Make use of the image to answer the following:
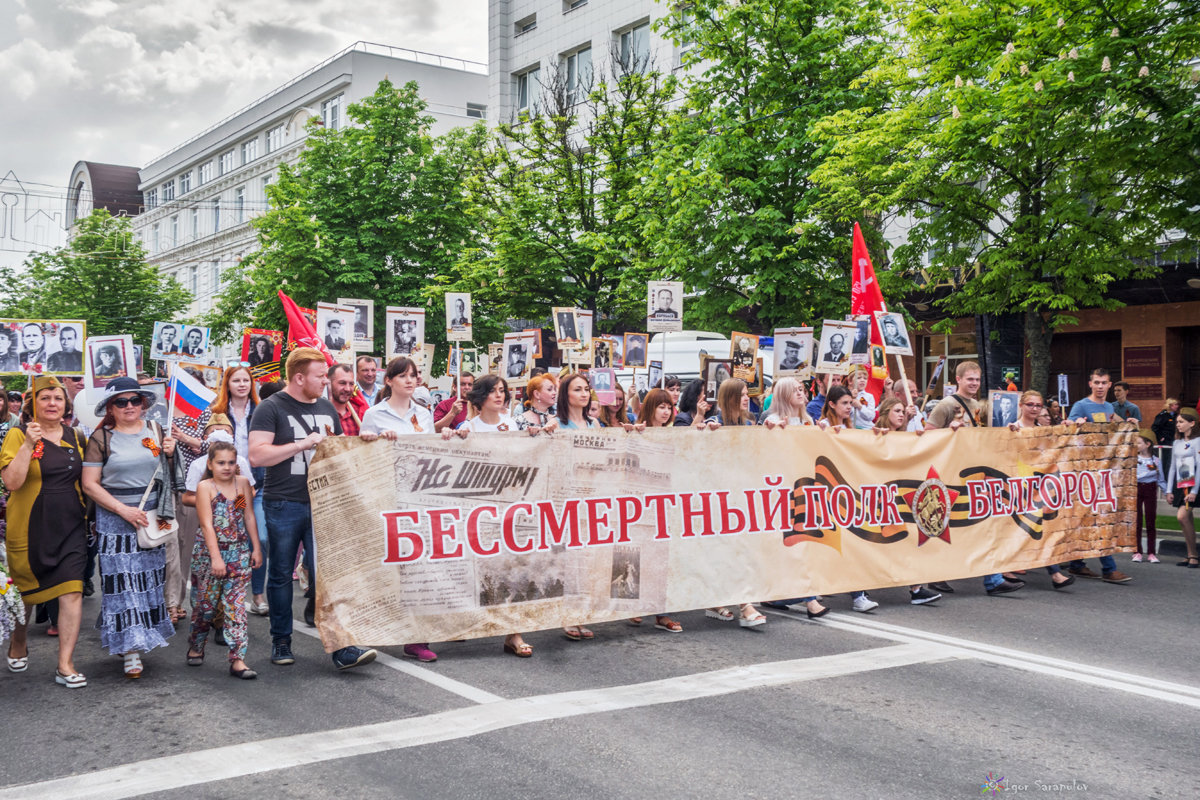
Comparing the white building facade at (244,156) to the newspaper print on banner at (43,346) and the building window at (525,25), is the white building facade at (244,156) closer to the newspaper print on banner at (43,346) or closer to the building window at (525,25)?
the building window at (525,25)

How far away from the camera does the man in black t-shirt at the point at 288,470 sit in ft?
20.7

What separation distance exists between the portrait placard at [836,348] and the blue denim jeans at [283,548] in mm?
7624

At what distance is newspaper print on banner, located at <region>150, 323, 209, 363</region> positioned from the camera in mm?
15148

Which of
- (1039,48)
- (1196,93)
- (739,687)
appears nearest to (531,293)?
(1039,48)

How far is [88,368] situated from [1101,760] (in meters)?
Answer: 11.0

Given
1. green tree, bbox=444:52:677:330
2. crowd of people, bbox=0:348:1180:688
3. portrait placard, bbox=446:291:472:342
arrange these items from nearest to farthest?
crowd of people, bbox=0:348:1180:688, portrait placard, bbox=446:291:472:342, green tree, bbox=444:52:677:330

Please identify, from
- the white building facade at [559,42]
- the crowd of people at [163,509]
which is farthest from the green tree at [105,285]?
the crowd of people at [163,509]

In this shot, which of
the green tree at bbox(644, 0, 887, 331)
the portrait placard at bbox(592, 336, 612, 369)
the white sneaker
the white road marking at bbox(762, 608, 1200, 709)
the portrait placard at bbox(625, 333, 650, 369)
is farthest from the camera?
the green tree at bbox(644, 0, 887, 331)

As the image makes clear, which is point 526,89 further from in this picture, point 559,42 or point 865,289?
point 865,289

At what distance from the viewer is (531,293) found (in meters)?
27.3

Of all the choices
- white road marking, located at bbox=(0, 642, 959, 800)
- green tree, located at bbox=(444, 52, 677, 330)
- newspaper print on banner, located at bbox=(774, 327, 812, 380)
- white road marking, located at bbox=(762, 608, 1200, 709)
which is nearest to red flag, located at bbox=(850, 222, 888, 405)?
newspaper print on banner, located at bbox=(774, 327, 812, 380)

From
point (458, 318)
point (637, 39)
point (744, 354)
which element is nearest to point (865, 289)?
point (744, 354)

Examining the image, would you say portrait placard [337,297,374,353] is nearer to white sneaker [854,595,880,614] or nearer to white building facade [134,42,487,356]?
white sneaker [854,595,880,614]

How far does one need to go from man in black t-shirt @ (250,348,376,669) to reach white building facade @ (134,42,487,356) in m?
40.6
